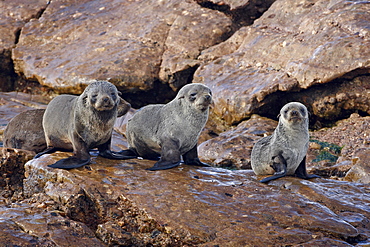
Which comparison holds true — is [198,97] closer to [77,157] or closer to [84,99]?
[84,99]

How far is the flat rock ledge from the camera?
5207 mm

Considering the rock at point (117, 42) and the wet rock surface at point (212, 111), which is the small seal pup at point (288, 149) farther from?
the rock at point (117, 42)

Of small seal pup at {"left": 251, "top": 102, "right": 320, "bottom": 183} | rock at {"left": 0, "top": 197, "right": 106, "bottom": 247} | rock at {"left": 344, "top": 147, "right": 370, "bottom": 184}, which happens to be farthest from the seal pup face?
rock at {"left": 0, "top": 197, "right": 106, "bottom": 247}

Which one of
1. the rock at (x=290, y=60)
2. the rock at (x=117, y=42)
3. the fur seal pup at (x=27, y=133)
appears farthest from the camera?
the rock at (x=117, y=42)

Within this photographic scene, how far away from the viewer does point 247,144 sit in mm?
10312

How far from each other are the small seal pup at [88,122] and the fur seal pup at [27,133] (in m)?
1.45

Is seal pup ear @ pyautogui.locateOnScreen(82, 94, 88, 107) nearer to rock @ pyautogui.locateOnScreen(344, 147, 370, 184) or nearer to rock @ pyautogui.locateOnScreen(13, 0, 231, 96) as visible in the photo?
rock @ pyautogui.locateOnScreen(344, 147, 370, 184)

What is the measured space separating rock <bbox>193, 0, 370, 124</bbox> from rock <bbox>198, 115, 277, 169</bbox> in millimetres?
563

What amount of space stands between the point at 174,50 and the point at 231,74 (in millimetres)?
2356

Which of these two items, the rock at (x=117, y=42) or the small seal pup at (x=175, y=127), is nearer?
the small seal pup at (x=175, y=127)

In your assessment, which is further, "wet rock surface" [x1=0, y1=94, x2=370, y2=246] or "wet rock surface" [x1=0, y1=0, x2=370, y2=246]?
"wet rock surface" [x1=0, y1=0, x2=370, y2=246]

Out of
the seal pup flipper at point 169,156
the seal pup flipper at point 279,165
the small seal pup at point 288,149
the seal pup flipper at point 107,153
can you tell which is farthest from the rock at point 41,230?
the small seal pup at point 288,149

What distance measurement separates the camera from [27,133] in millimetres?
9062

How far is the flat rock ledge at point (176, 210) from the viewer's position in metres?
5.21
